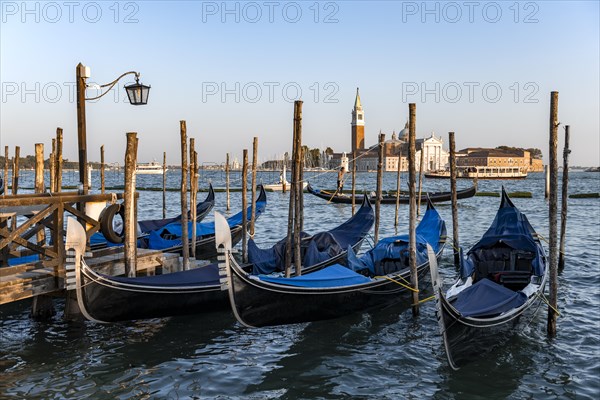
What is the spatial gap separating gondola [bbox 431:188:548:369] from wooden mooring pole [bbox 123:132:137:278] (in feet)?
11.2

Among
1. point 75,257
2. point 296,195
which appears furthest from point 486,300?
point 75,257

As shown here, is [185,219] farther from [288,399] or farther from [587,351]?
[587,351]

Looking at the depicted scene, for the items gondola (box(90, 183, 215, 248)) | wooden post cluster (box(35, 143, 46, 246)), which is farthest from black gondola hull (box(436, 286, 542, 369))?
wooden post cluster (box(35, 143, 46, 246))

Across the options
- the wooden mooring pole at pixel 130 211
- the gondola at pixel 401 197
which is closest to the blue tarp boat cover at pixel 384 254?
the wooden mooring pole at pixel 130 211

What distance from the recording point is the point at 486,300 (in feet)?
18.9

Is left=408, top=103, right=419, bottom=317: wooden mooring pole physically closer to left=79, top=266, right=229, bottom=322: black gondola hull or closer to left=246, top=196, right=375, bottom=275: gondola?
left=246, top=196, right=375, bottom=275: gondola

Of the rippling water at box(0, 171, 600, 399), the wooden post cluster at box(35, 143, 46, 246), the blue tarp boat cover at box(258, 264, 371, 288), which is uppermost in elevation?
the wooden post cluster at box(35, 143, 46, 246)

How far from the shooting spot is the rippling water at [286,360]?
4883 mm

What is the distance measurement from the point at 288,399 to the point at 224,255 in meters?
1.45

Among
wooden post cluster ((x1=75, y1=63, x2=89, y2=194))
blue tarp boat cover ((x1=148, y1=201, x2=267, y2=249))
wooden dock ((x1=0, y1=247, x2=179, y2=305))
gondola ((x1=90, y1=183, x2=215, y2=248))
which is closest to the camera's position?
wooden dock ((x1=0, y1=247, x2=179, y2=305))

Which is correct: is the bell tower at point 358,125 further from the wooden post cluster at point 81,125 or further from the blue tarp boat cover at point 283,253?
the wooden post cluster at point 81,125

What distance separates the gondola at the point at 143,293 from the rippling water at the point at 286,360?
0.31 metres

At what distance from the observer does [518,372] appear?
5.29 meters

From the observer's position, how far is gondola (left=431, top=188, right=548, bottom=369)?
5.03m
